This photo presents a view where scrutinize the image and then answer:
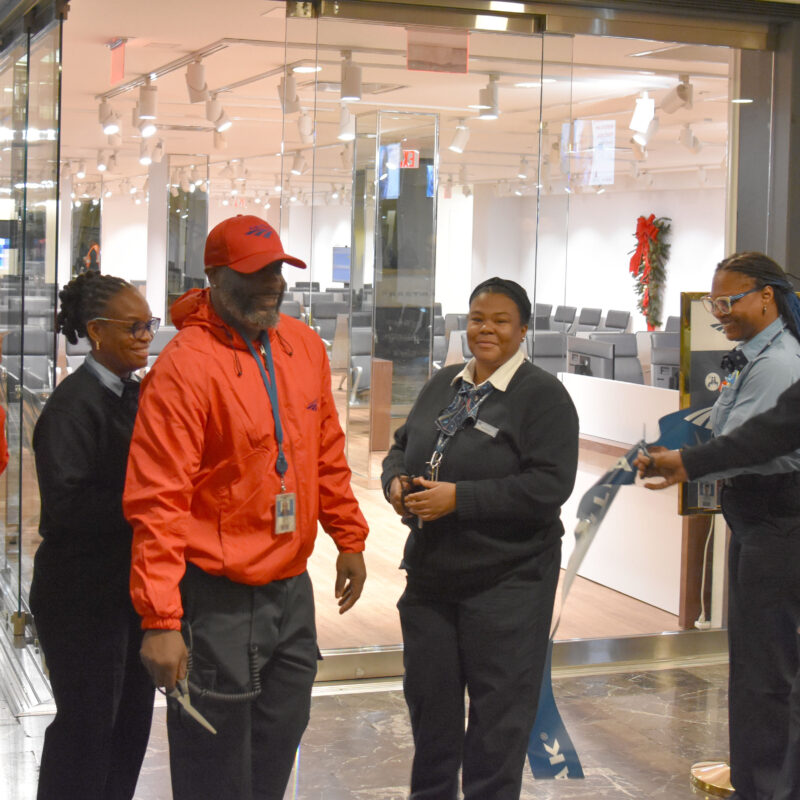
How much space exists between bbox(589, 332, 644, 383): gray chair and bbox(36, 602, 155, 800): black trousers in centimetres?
344

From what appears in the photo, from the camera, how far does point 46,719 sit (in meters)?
4.27

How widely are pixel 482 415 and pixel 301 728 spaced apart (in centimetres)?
91

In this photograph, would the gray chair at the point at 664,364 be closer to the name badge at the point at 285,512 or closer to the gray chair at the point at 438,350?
the gray chair at the point at 438,350

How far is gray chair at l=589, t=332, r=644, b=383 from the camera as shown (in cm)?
586

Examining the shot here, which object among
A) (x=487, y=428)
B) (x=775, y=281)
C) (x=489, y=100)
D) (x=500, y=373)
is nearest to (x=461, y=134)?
(x=489, y=100)

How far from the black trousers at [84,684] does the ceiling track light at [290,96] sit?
2.74 m

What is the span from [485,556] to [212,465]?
857 millimetres

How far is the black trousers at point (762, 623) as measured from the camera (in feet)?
10.5

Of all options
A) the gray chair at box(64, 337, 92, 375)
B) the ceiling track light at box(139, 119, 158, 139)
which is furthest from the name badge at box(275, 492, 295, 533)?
the ceiling track light at box(139, 119, 158, 139)

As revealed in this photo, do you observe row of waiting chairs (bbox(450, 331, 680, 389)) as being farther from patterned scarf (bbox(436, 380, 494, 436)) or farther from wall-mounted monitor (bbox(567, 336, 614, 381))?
patterned scarf (bbox(436, 380, 494, 436))

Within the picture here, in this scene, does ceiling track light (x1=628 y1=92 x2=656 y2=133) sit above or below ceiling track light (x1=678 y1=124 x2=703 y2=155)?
below

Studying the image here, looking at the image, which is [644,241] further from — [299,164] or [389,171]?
[389,171]

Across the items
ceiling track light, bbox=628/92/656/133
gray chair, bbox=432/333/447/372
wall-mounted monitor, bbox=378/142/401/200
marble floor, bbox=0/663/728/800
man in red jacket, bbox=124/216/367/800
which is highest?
ceiling track light, bbox=628/92/656/133

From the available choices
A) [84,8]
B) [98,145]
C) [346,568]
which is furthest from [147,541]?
[98,145]
